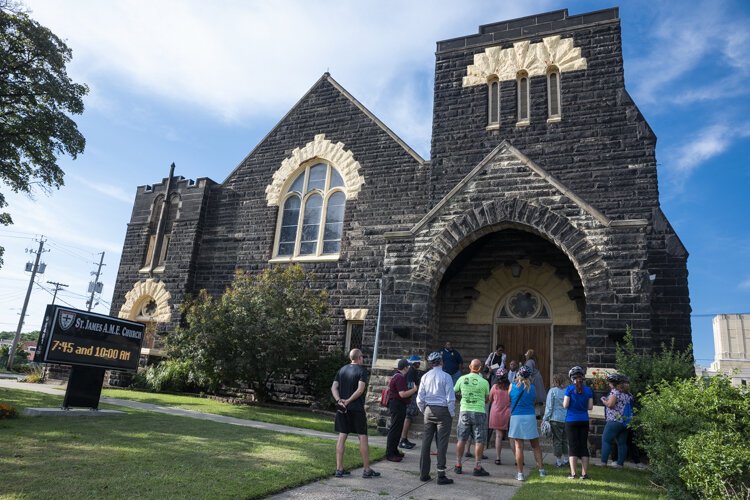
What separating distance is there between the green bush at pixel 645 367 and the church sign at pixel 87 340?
1039 centimetres

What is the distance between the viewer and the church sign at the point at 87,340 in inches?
413

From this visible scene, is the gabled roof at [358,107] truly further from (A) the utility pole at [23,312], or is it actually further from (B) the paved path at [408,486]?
(A) the utility pole at [23,312]

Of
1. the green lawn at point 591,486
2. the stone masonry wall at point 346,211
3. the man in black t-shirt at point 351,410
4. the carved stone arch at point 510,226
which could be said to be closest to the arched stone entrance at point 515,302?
the carved stone arch at point 510,226

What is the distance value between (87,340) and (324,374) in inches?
258

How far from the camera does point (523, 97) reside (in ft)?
51.4

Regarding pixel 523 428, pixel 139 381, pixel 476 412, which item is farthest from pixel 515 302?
pixel 139 381

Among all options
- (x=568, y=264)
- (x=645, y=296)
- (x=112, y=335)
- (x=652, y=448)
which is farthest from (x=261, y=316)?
(x=652, y=448)

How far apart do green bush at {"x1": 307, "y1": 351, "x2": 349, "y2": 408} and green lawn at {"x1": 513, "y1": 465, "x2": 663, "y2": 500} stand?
810cm

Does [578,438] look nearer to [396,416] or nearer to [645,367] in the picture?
[396,416]

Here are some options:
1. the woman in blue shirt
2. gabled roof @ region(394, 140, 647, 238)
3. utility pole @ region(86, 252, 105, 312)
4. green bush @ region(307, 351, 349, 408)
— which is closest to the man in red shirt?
the woman in blue shirt

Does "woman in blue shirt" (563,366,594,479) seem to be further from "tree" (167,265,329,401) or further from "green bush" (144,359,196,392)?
"green bush" (144,359,196,392)

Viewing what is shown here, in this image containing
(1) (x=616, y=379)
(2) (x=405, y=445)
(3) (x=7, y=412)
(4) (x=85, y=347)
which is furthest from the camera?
(4) (x=85, y=347)

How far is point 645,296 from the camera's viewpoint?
10.9 meters

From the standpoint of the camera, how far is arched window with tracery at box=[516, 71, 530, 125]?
15406 millimetres
